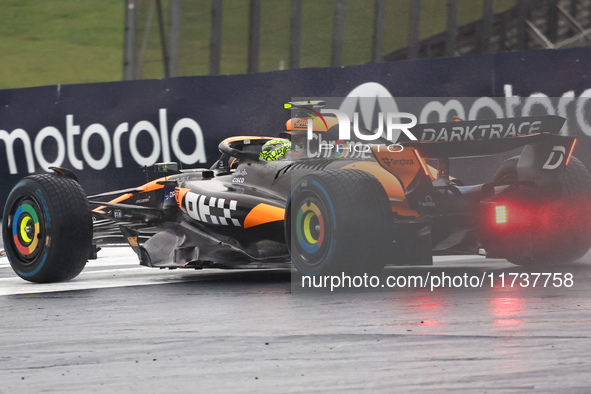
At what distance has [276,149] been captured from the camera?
332 inches

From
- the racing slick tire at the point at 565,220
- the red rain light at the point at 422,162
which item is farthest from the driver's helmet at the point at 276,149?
the racing slick tire at the point at 565,220

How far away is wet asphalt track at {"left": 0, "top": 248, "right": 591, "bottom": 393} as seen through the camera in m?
4.44

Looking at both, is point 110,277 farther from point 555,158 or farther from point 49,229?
point 555,158

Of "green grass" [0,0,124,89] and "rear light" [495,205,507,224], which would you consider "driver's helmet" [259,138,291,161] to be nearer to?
"rear light" [495,205,507,224]

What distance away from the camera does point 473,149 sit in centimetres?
700

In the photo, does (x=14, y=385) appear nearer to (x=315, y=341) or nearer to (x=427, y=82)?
(x=315, y=341)

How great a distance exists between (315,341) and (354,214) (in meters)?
1.55

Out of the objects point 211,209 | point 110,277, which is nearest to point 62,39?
point 110,277

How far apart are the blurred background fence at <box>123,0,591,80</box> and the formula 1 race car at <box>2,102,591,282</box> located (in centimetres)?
591

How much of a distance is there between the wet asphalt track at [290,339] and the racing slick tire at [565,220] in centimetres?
27

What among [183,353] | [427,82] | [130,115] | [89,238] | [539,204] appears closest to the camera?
[183,353]

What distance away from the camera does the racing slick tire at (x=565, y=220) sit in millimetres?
7633

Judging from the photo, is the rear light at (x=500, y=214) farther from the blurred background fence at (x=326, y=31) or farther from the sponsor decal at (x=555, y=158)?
the blurred background fence at (x=326, y=31)

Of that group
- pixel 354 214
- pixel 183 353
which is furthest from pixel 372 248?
pixel 183 353
